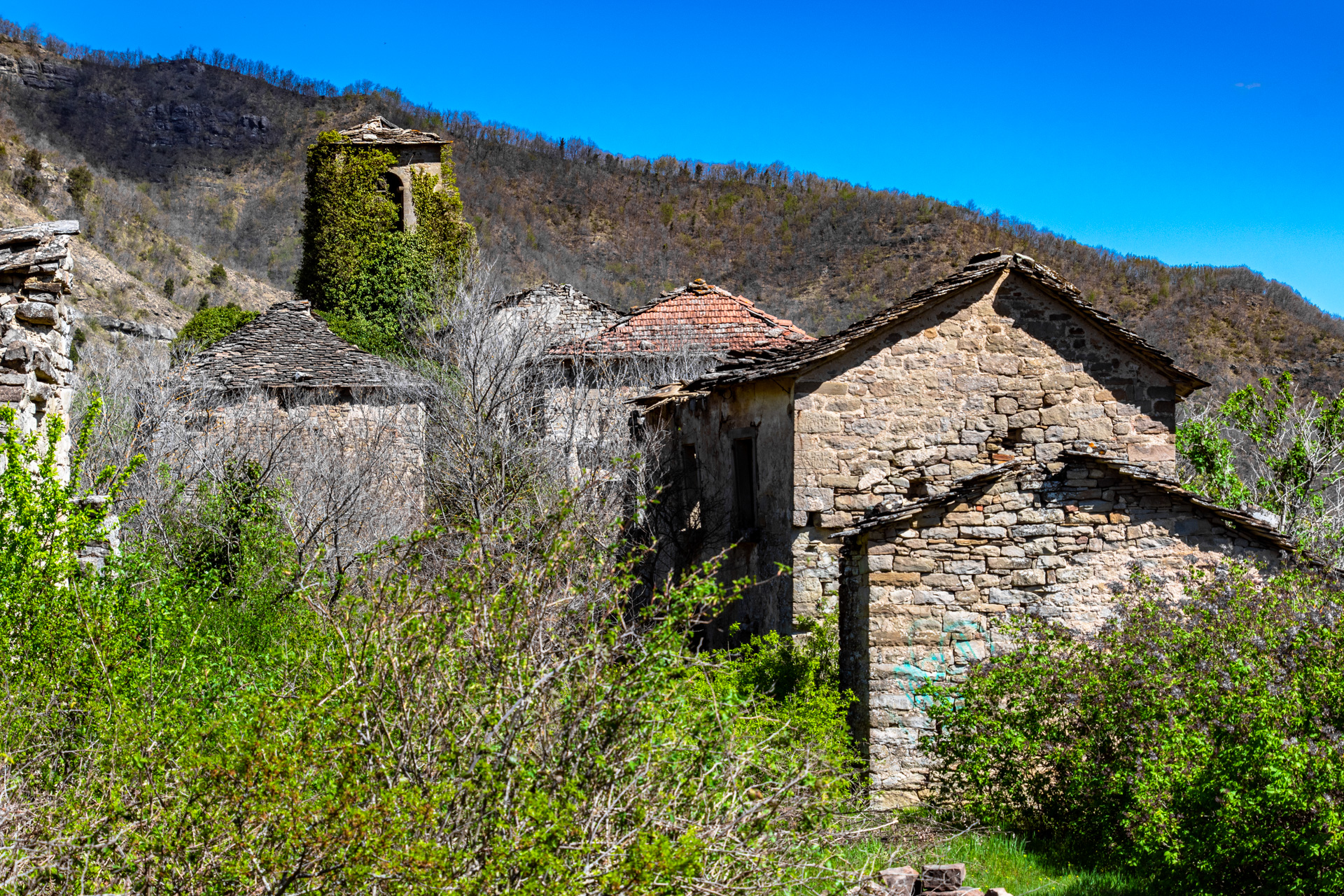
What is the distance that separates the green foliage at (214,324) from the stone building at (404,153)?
5.62m

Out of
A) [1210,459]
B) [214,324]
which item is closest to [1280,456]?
[1210,459]

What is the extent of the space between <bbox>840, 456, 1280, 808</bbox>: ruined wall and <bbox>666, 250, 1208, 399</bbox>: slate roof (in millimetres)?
3512

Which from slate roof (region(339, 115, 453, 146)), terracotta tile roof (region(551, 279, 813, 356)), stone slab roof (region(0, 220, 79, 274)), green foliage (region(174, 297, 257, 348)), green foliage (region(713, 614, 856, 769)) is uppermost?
slate roof (region(339, 115, 453, 146))

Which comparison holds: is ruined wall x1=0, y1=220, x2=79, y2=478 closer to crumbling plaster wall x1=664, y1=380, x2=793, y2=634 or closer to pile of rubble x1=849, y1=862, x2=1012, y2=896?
pile of rubble x1=849, y1=862, x2=1012, y2=896

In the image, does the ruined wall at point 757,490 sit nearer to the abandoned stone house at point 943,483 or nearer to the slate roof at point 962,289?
the abandoned stone house at point 943,483

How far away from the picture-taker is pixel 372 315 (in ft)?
98.5

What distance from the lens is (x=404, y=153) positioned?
32844 mm

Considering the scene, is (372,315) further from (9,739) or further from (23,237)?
(9,739)

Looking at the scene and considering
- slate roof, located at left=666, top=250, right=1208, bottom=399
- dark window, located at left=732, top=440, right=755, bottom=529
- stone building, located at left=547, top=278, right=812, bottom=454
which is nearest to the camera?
slate roof, located at left=666, top=250, right=1208, bottom=399

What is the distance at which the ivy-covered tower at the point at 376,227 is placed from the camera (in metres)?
30.1

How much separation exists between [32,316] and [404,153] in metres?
26.6

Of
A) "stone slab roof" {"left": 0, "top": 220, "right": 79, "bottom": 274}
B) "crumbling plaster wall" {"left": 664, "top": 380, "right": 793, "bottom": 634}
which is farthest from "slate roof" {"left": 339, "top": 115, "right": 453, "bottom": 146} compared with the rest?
"stone slab roof" {"left": 0, "top": 220, "right": 79, "bottom": 274}

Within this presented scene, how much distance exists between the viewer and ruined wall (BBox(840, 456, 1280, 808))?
899cm

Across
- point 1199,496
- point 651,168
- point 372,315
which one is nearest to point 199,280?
point 372,315
